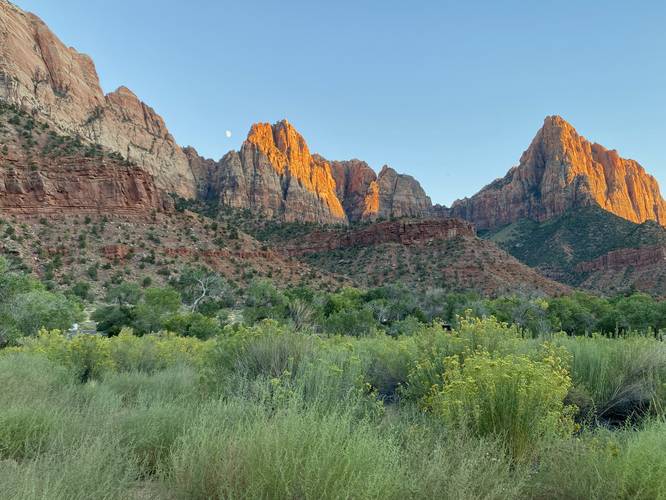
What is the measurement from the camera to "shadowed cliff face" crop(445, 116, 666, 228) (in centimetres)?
13712

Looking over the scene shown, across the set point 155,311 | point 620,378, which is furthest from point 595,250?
point 620,378

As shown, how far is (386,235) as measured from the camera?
79.9 m

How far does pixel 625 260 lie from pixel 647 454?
99.1 meters

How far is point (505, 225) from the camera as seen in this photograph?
148375 millimetres

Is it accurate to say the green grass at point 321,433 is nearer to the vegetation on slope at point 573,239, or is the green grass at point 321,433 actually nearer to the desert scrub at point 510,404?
the desert scrub at point 510,404

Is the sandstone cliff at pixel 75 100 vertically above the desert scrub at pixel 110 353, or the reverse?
the sandstone cliff at pixel 75 100

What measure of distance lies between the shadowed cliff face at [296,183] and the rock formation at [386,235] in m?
36.1

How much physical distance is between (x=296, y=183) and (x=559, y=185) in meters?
→ 89.9

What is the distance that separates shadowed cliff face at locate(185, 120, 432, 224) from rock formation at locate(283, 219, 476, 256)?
36089mm

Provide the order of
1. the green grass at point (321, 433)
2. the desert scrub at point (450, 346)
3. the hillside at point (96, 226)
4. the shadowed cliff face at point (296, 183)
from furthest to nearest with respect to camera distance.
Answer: the shadowed cliff face at point (296, 183), the hillside at point (96, 226), the desert scrub at point (450, 346), the green grass at point (321, 433)

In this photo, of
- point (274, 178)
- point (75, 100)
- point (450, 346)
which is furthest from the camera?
point (274, 178)

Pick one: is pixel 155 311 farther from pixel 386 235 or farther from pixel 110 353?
pixel 386 235

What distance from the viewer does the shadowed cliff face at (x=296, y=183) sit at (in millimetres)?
138750

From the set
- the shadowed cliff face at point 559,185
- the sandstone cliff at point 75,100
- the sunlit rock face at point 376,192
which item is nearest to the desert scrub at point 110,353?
the sandstone cliff at point 75,100
